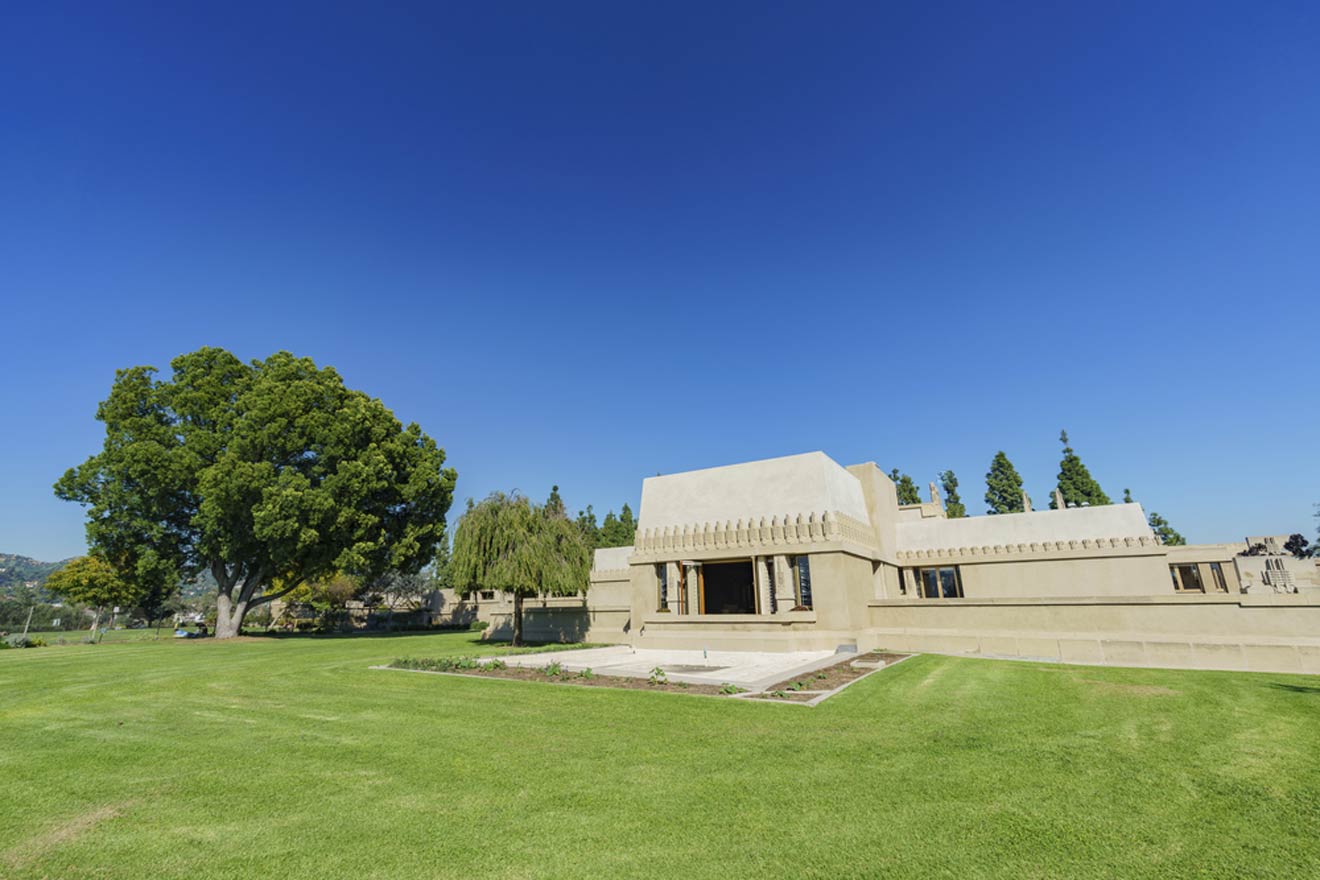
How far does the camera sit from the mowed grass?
410 centimetres

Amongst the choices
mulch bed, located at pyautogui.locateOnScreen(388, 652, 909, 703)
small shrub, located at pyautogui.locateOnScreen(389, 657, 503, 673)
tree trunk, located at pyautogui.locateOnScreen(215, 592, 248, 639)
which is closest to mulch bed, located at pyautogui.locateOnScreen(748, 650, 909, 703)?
mulch bed, located at pyautogui.locateOnScreen(388, 652, 909, 703)

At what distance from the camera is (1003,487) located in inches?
2148

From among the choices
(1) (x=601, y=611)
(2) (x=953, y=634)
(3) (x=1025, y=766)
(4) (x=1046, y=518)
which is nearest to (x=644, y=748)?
(3) (x=1025, y=766)

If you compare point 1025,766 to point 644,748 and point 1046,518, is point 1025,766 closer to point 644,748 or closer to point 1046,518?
point 644,748

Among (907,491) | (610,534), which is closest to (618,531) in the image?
(610,534)

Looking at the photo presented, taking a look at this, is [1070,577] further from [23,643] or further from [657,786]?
[23,643]

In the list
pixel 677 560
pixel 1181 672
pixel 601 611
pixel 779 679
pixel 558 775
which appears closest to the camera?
pixel 558 775

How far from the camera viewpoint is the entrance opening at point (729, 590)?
94.5 feet

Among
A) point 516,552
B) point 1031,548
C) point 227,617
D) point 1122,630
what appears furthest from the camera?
point 227,617

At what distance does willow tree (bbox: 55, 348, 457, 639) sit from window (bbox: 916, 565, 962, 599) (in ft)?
87.3

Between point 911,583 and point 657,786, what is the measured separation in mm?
25441

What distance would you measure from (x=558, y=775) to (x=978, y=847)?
12.5ft

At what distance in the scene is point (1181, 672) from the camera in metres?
13.6

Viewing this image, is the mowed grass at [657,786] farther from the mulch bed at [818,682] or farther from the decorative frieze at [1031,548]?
the decorative frieze at [1031,548]
